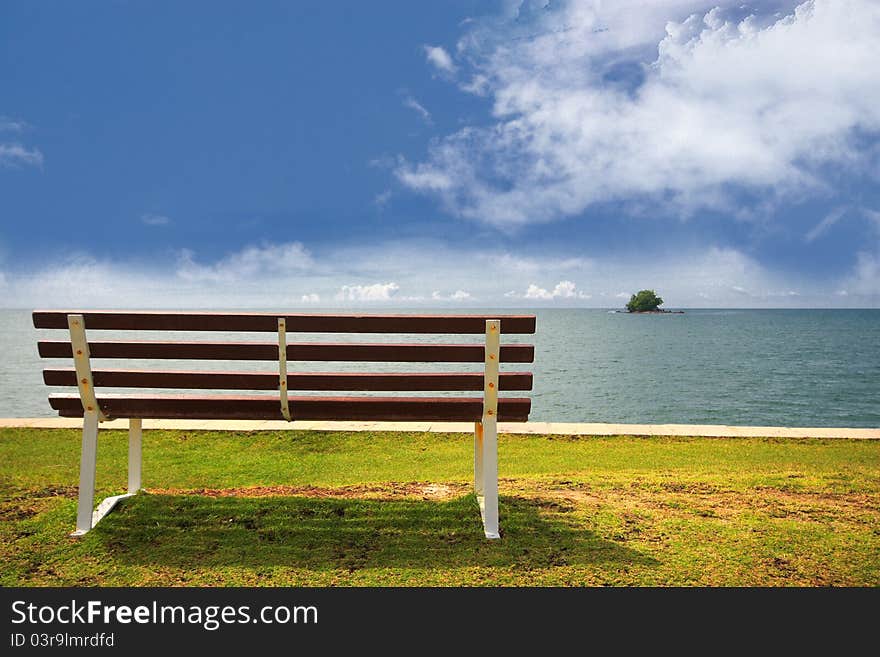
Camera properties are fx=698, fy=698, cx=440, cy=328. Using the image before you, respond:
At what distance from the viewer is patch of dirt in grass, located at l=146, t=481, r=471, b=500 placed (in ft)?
15.5

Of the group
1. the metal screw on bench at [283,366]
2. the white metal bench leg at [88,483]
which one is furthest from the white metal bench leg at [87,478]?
the metal screw on bench at [283,366]

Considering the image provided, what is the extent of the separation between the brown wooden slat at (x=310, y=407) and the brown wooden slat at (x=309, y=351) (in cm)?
25

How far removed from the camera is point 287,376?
400 cm

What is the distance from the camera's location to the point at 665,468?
6.54 m

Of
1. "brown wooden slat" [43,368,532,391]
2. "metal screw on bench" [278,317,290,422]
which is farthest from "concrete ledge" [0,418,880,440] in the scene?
"metal screw on bench" [278,317,290,422]

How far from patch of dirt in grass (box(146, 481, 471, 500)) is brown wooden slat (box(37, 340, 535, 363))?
121cm

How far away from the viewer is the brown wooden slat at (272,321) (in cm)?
374

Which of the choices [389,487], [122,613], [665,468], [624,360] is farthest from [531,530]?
[624,360]

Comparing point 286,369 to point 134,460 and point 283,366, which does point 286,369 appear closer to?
point 283,366

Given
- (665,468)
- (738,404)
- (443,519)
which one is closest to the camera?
(443,519)

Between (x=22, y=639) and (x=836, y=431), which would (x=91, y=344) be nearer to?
(x=22, y=639)

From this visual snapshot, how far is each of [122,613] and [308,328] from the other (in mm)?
1628

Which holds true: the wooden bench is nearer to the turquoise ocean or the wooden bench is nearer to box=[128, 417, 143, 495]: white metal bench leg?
box=[128, 417, 143, 495]: white metal bench leg

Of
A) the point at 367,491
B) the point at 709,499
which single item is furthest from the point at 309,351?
the point at 709,499
